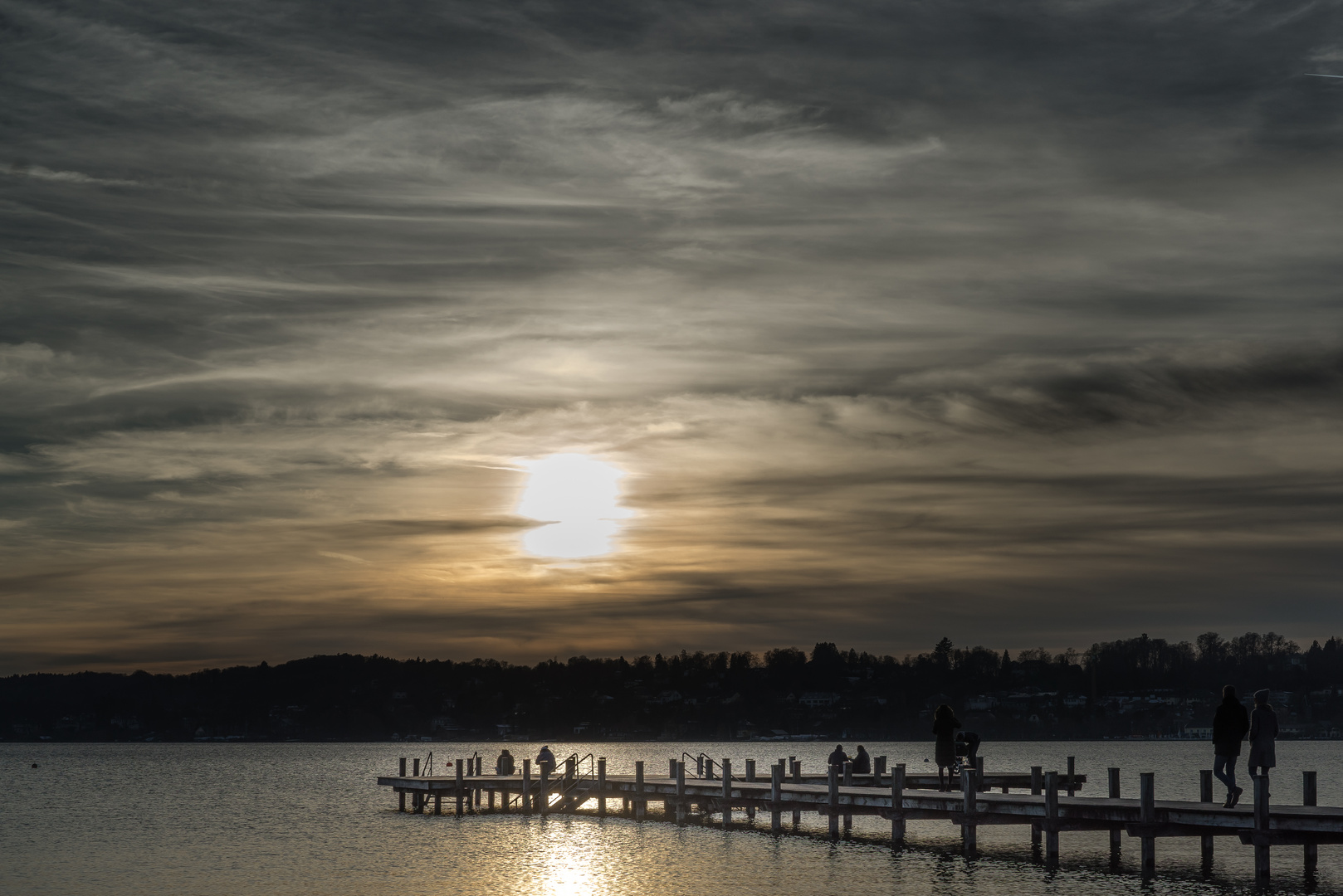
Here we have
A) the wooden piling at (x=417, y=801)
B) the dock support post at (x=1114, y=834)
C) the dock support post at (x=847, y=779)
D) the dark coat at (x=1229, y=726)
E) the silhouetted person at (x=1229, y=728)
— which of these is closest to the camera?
the silhouetted person at (x=1229, y=728)

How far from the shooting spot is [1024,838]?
48.2 metres

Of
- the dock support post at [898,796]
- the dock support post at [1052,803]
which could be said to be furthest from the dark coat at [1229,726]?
the dock support post at [898,796]

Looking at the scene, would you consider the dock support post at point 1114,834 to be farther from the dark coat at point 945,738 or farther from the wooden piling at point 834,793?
the wooden piling at point 834,793

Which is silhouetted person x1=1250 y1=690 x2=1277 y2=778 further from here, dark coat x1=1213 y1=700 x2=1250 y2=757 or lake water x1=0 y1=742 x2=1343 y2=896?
lake water x1=0 y1=742 x2=1343 y2=896

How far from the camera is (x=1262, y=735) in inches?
1152

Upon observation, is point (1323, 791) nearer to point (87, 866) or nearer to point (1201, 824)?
point (1201, 824)

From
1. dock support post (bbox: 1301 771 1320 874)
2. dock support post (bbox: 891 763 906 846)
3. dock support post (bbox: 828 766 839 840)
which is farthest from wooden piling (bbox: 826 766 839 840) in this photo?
dock support post (bbox: 1301 771 1320 874)

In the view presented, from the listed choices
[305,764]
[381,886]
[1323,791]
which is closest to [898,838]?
[381,886]

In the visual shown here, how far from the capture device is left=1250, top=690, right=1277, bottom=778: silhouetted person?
29.0 metres

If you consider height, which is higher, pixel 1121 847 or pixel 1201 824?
pixel 1201 824

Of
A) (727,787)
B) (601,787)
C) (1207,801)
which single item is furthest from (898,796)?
(601,787)

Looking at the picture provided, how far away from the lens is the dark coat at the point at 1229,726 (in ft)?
99.7

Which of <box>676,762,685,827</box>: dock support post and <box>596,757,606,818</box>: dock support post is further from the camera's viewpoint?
<box>596,757,606,818</box>: dock support post

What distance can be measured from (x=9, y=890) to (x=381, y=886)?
13.9m
